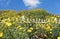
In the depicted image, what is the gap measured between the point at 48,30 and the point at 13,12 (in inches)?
515

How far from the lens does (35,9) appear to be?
23.5 metres

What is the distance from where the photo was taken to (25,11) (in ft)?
76.9

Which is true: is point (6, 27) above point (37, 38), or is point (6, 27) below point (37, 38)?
above

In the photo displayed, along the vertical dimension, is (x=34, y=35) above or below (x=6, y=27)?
below

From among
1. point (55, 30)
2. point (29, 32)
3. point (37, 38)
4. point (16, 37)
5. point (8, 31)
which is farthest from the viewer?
point (55, 30)

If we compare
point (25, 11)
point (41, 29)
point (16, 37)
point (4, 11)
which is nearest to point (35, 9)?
point (25, 11)

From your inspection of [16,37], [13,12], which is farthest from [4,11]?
[16,37]

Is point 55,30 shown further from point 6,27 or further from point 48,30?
point 6,27

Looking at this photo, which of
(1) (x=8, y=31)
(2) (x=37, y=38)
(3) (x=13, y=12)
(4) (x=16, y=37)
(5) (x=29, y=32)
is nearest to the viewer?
(1) (x=8, y=31)

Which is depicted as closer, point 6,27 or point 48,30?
point 6,27

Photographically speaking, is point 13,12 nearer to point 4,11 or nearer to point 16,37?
point 4,11

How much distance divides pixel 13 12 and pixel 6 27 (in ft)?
55.7

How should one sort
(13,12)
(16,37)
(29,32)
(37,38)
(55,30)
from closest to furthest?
(16,37) → (37,38) → (29,32) → (55,30) → (13,12)

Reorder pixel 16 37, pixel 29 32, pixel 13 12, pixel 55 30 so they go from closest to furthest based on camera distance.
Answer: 1. pixel 16 37
2. pixel 29 32
3. pixel 55 30
4. pixel 13 12
